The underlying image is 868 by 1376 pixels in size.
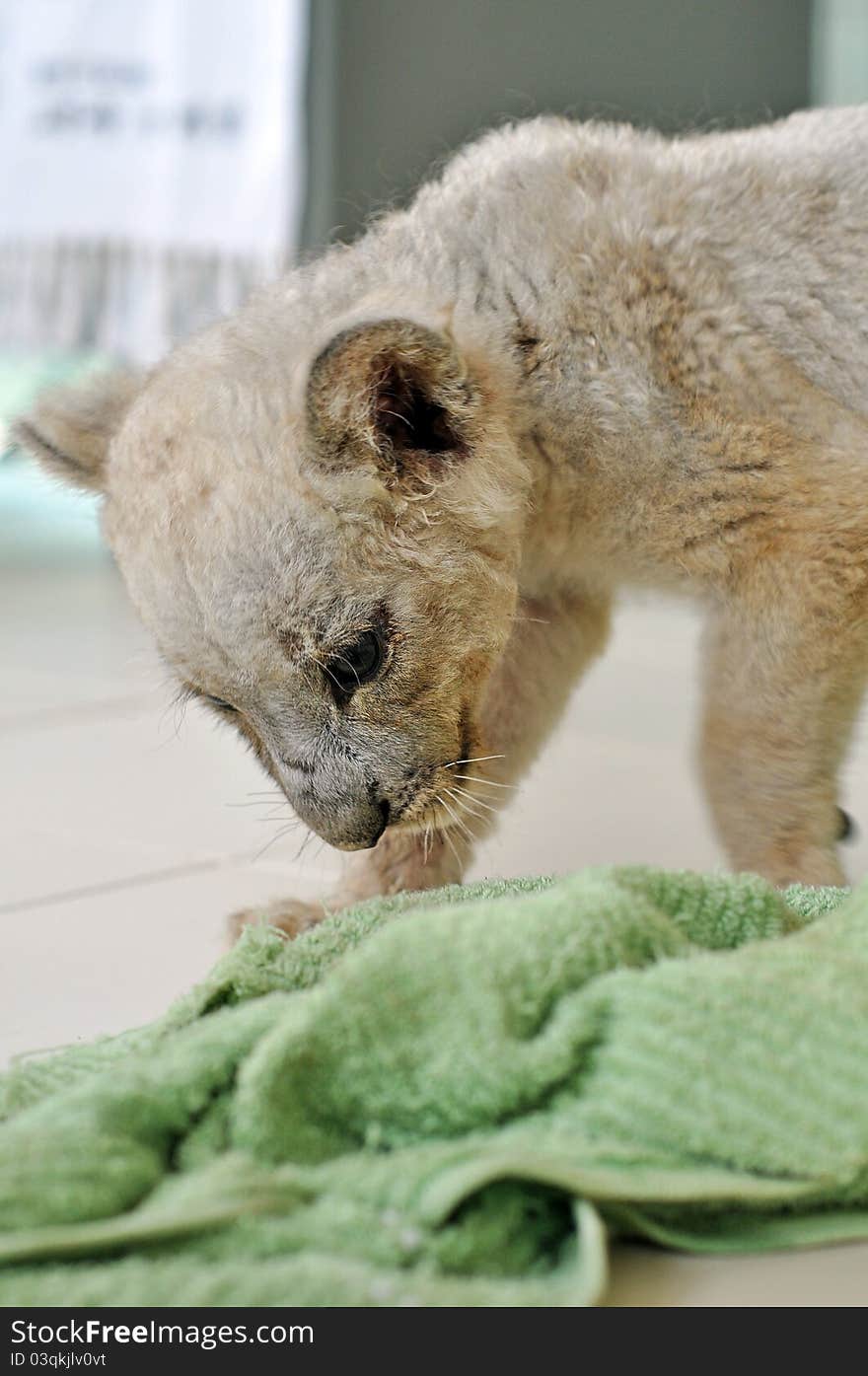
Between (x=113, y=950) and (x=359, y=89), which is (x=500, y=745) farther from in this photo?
(x=359, y=89)

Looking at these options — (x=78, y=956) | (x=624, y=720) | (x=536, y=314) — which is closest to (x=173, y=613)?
(x=78, y=956)

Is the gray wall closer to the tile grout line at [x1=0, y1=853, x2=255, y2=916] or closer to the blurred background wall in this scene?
the blurred background wall

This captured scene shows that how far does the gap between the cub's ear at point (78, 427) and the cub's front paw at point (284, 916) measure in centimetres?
63

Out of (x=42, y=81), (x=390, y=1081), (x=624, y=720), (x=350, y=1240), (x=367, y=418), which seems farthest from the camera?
(x=42, y=81)

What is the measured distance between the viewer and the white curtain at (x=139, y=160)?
5656 mm

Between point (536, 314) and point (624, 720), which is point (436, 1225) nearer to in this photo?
point (536, 314)

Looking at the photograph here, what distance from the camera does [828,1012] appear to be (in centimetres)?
141

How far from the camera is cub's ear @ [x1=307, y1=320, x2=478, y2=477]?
1833 mm

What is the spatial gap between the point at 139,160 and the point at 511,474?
162 inches

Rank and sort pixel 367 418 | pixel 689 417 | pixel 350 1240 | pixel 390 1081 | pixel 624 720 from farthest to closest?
pixel 624 720
pixel 689 417
pixel 367 418
pixel 390 1081
pixel 350 1240

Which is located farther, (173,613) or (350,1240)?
(173,613)

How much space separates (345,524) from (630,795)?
1.42m

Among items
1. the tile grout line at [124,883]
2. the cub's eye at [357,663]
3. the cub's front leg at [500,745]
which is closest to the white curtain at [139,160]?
the tile grout line at [124,883]

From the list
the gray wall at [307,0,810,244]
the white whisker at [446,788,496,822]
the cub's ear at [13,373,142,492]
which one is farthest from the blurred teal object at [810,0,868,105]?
the white whisker at [446,788,496,822]
